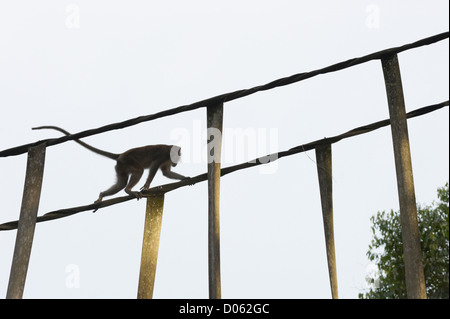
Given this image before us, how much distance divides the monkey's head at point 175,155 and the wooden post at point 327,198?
4479 mm

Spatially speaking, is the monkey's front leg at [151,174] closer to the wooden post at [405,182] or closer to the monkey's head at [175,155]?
the monkey's head at [175,155]

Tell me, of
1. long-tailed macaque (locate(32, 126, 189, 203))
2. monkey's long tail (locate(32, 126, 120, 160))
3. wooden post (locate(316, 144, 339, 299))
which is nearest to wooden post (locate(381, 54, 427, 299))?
wooden post (locate(316, 144, 339, 299))

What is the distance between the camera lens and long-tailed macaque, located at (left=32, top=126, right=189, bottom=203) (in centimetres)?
1088

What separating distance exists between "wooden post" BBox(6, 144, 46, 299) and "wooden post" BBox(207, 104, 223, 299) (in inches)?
80.8

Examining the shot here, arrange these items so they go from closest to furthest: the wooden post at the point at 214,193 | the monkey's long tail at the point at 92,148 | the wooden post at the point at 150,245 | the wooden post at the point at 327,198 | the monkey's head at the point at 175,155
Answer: the wooden post at the point at 214,193 < the wooden post at the point at 327,198 < the wooden post at the point at 150,245 < the monkey's long tail at the point at 92,148 < the monkey's head at the point at 175,155

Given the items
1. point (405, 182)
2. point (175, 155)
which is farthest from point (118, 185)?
point (405, 182)

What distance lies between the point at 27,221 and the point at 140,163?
4.08m

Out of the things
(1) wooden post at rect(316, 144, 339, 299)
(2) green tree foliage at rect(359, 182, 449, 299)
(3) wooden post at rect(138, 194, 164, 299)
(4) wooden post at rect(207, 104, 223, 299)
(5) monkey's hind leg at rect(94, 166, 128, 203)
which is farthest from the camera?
(2) green tree foliage at rect(359, 182, 449, 299)

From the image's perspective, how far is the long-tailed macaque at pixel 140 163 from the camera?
428 inches

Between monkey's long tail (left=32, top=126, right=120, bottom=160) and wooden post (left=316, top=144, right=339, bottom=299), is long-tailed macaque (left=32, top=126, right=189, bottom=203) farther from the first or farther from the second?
wooden post (left=316, top=144, right=339, bottom=299)

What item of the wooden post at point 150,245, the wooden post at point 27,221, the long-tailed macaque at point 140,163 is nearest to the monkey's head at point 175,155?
the long-tailed macaque at point 140,163

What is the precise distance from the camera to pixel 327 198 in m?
7.14
